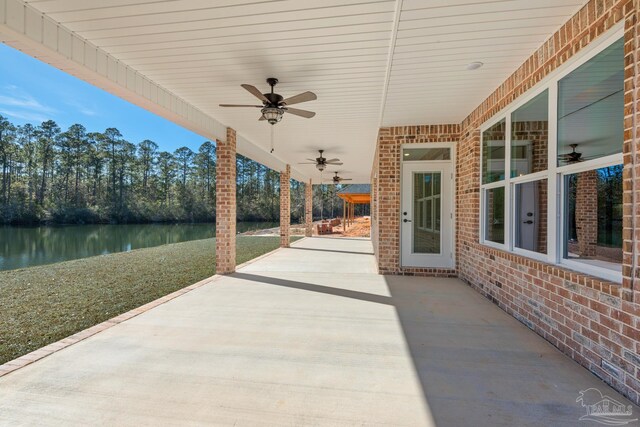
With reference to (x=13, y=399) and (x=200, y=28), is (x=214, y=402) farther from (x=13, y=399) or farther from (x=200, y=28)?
(x=200, y=28)

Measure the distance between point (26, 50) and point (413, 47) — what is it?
11.6ft

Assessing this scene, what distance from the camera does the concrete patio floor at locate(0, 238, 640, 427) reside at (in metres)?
1.78

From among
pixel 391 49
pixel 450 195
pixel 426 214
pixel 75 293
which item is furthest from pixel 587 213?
pixel 75 293

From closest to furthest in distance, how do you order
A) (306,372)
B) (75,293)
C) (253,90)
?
(306,372) < (253,90) < (75,293)

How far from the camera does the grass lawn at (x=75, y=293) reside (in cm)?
306

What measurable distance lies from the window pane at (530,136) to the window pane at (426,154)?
1.80 m

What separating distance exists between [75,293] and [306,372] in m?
4.36

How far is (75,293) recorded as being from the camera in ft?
15.1

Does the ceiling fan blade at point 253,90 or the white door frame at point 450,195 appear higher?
the ceiling fan blade at point 253,90

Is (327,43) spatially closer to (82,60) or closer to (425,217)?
(82,60)

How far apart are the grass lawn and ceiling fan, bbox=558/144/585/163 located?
16.6 feet

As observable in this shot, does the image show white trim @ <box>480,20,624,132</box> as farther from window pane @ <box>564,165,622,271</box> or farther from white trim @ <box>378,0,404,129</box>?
white trim @ <box>378,0,404,129</box>

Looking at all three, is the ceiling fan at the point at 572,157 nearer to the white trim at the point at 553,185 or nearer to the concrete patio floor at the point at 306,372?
the white trim at the point at 553,185

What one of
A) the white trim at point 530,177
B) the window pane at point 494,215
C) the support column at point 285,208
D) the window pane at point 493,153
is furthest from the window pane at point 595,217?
the support column at point 285,208
